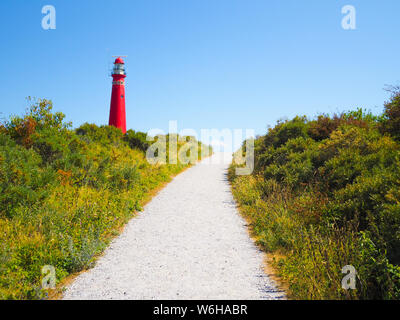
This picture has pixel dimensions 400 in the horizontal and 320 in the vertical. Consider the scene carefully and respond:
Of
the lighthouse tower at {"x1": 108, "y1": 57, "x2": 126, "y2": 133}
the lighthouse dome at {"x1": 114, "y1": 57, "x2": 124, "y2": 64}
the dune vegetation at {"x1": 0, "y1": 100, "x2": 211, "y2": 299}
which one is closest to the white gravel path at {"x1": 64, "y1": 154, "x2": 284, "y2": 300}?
the dune vegetation at {"x1": 0, "y1": 100, "x2": 211, "y2": 299}

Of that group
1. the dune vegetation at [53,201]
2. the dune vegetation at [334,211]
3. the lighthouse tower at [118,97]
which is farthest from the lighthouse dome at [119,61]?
the dune vegetation at [334,211]

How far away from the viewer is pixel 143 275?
5.15 meters

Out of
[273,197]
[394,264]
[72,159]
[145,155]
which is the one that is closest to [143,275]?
[394,264]

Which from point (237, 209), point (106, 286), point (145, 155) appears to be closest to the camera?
point (106, 286)

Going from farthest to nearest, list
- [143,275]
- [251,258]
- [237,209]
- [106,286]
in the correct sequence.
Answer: [237,209] < [251,258] < [143,275] < [106,286]

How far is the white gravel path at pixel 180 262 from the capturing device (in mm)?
4594

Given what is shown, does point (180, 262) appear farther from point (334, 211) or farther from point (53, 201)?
point (53, 201)

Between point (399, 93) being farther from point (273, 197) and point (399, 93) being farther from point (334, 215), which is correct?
point (334, 215)

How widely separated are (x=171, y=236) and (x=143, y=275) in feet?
7.62

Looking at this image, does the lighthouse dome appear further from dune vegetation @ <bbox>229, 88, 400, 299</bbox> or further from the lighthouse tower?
dune vegetation @ <bbox>229, 88, 400, 299</bbox>

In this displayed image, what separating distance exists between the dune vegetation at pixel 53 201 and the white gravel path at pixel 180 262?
52 centimetres

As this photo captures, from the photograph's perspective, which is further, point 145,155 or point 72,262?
point 145,155

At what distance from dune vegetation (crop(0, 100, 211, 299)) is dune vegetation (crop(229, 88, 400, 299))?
161 inches

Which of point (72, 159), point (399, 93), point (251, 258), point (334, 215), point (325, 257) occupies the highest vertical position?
point (399, 93)
